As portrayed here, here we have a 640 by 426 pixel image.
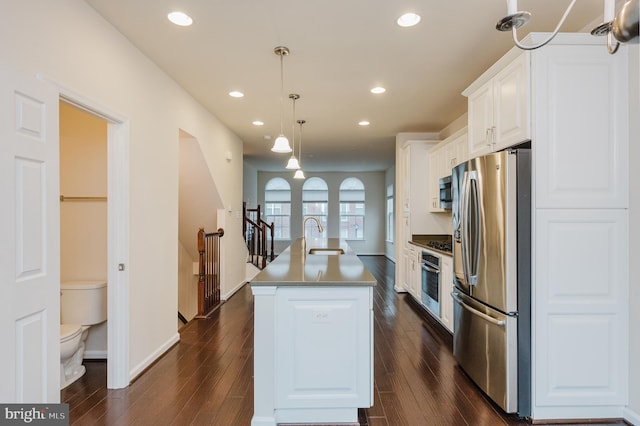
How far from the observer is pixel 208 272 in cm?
486

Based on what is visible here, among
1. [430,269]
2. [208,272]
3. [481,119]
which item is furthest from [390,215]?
[481,119]

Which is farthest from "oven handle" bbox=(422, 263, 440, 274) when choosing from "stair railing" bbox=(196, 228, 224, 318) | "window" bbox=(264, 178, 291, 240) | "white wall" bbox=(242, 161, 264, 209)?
"window" bbox=(264, 178, 291, 240)

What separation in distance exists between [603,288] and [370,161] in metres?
7.15

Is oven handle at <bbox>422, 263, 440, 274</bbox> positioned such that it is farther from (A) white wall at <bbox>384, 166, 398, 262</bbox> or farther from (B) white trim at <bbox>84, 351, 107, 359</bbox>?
(A) white wall at <bbox>384, 166, 398, 262</bbox>

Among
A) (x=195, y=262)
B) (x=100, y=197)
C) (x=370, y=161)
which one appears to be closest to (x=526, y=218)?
(x=100, y=197)

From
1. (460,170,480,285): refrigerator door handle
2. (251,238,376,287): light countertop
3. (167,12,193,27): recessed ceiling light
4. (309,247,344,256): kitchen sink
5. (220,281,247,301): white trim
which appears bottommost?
(220,281,247,301): white trim

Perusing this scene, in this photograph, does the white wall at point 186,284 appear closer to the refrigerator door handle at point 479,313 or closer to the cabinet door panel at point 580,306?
the refrigerator door handle at point 479,313

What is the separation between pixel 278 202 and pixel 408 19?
9.13 metres

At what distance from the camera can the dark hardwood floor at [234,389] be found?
7.36 feet

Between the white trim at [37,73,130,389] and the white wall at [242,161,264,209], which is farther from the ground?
the white wall at [242,161,264,209]

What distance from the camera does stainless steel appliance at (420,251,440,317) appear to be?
12.9ft

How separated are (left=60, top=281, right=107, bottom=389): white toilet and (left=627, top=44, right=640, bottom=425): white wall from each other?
399 centimetres

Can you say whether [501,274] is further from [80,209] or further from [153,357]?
[80,209]

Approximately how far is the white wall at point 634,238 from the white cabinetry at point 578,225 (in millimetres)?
36
